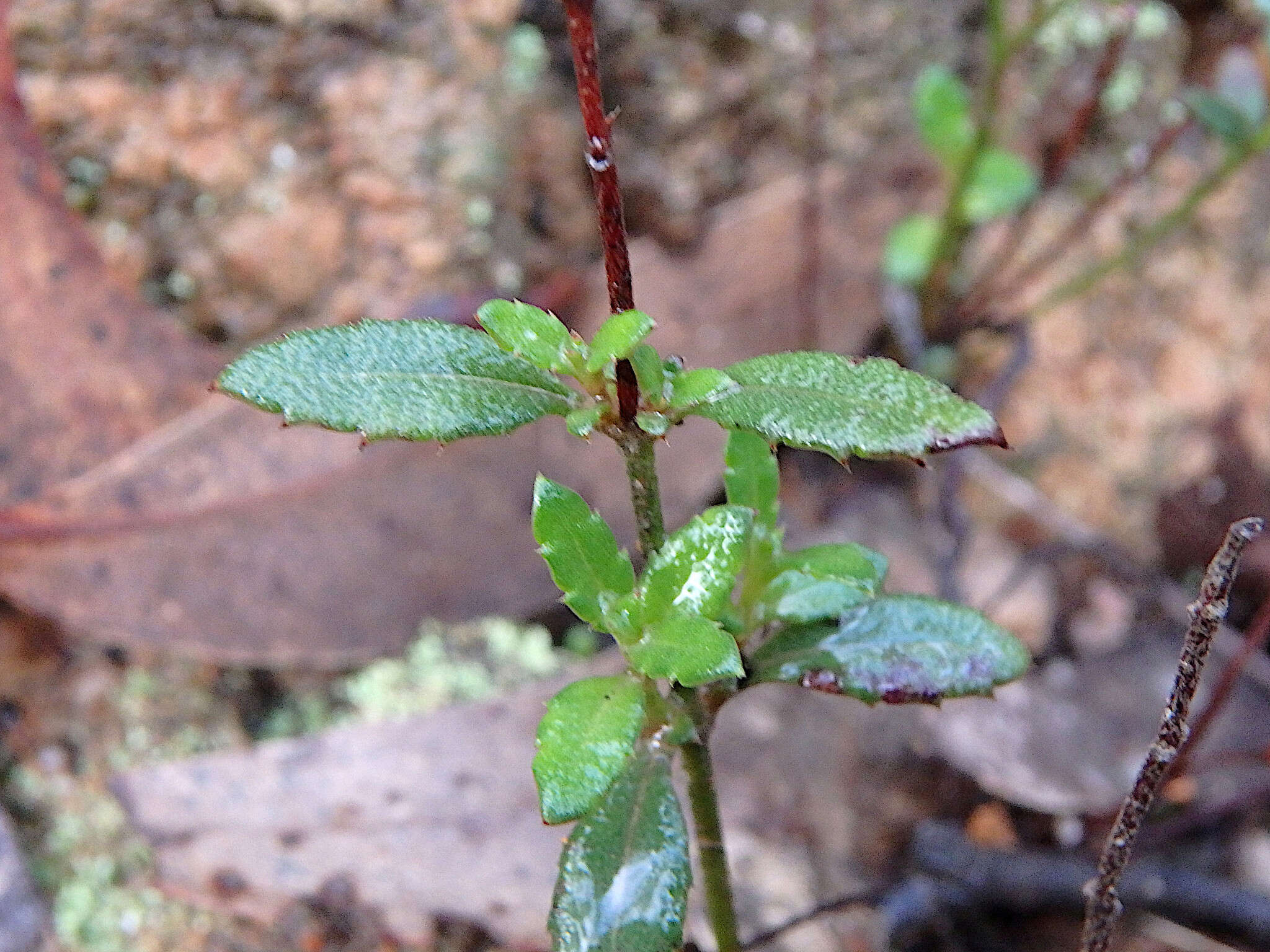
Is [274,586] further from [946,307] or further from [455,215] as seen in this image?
[946,307]

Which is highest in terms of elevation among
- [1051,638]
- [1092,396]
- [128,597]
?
[1092,396]

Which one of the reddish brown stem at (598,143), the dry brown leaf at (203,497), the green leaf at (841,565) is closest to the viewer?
the reddish brown stem at (598,143)

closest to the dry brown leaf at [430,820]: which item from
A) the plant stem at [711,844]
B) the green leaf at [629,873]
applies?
the plant stem at [711,844]

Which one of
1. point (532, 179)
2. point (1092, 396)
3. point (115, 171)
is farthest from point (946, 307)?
point (115, 171)

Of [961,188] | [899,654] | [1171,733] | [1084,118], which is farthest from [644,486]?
[1084,118]

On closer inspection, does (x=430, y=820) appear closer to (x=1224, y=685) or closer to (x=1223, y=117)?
(x=1224, y=685)

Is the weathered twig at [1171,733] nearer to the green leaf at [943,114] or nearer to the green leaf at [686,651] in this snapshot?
the green leaf at [686,651]
